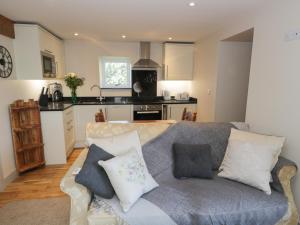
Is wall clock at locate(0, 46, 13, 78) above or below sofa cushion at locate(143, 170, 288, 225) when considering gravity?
above

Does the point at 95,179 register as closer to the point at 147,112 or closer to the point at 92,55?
the point at 147,112

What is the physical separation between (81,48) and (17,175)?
287 cm

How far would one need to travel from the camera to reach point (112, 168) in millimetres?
1594

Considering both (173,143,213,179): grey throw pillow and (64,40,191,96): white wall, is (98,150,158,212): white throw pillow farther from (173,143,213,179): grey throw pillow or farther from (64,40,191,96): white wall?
(64,40,191,96): white wall

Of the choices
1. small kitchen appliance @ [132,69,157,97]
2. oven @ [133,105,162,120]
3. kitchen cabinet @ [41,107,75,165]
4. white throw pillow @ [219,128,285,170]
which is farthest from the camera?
small kitchen appliance @ [132,69,157,97]

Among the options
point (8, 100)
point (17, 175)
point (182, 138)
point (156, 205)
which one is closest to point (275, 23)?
point (182, 138)

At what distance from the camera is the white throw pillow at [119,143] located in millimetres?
1865

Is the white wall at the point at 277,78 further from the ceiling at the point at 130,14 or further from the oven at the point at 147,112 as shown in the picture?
the oven at the point at 147,112

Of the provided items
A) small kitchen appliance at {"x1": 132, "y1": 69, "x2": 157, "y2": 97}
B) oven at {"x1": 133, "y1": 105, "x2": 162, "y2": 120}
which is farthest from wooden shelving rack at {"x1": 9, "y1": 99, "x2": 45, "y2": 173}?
small kitchen appliance at {"x1": 132, "y1": 69, "x2": 157, "y2": 97}

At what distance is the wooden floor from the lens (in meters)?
2.48

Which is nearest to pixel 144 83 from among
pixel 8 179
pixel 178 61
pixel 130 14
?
pixel 178 61

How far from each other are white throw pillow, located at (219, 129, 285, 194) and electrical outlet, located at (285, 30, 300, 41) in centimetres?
99

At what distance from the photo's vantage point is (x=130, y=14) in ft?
8.57

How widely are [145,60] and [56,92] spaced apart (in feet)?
6.93
